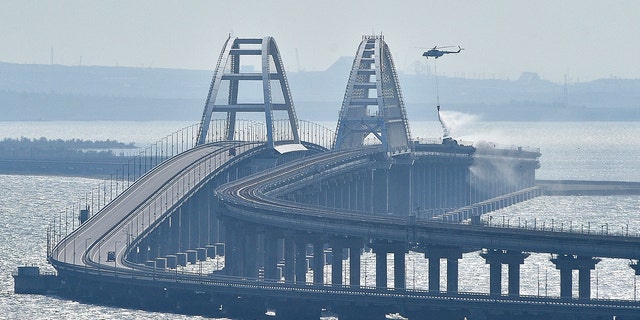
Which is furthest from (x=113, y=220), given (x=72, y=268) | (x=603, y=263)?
(x=603, y=263)

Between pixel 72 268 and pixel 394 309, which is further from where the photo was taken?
pixel 72 268

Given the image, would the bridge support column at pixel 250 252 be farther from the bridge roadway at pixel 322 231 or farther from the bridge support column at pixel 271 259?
the bridge support column at pixel 271 259

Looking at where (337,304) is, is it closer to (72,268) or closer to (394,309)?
(394,309)

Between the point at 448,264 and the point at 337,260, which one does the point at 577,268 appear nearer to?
the point at 448,264

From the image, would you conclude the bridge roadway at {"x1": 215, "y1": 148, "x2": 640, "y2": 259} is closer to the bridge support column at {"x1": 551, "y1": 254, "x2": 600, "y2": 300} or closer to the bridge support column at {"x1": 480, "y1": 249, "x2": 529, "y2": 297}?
the bridge support column at {"x1": 551, "y1": 254, "x2": 600, "y2": 300}

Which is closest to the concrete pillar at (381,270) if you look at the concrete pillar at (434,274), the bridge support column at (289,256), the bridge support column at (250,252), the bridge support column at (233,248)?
the concrete pillar at (434,274)

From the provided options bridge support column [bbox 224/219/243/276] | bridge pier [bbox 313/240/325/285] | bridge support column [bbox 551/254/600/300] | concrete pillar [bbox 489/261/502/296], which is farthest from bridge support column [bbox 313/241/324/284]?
bridge support column [bbox 551/254/600/300]

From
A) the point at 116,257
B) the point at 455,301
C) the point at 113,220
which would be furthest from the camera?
the point at 113,220
